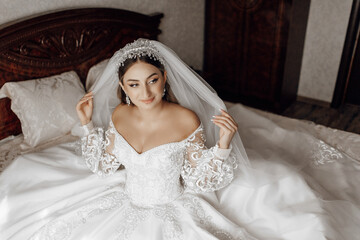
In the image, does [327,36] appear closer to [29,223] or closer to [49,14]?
[49,14]

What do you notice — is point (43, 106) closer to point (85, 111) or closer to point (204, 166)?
point (85, 111)

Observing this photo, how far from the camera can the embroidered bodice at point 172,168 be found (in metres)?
1.75

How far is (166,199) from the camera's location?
185 cm

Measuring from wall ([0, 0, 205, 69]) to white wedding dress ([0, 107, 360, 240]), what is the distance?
1147 mm

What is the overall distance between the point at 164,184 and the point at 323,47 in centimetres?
349

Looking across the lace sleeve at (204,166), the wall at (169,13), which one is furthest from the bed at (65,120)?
the lace sleeve at (204,166)

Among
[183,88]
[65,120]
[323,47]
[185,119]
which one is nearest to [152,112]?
[185,119]

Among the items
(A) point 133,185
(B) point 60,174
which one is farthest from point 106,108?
(A) point 133,185

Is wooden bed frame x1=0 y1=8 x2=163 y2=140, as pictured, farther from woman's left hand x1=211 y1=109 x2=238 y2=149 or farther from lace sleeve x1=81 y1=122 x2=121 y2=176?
woman's left hand x1=211 y1=109 x2=238 y2=149

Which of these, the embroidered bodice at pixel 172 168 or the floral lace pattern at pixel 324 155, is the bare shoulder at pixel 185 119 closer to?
the embroidered bodice at pixel 172 168

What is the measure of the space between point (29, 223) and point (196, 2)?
345 centimetres

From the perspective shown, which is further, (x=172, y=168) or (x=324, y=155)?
(x=324, y=155)

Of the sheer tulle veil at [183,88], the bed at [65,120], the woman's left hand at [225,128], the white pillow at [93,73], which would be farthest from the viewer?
the white pillow at [93,73]

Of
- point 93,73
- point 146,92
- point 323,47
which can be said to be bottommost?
point 323,47
